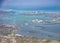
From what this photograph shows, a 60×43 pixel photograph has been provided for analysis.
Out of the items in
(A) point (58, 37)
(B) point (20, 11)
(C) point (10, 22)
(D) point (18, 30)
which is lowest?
(A) point (58, 37)

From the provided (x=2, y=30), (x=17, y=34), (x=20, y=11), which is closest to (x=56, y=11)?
(x=20, y=11)

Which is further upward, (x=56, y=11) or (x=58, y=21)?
(x=56, y=11)

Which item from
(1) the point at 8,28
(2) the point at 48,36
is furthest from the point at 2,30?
(2) the point at 48,36

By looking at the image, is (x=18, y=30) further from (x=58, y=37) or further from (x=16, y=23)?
(x=58, y=37)

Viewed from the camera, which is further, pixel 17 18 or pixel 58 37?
pixel 17 18

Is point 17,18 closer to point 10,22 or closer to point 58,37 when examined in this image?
point 10,22

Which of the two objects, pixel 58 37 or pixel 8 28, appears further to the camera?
pixel 8 28
